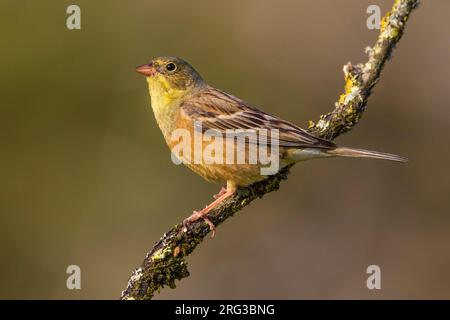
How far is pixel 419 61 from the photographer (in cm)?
1166

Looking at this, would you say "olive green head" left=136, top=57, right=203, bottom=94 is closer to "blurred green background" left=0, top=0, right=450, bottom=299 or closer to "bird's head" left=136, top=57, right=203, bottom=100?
"bird's head" left=136, top=57, right=203, bottom=100

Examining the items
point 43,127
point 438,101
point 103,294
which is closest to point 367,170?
point 438,101

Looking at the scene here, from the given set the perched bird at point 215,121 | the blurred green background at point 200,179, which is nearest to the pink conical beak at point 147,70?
the perched bird at point 215,121

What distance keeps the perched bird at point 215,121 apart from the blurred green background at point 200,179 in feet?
12.1

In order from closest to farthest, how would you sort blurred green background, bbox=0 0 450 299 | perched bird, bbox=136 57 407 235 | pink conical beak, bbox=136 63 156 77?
perched bird, bbox=136 57 407 235
pink conical beak, bbox=136 63 156 77
blurred green background, bbox=0 0 450 299

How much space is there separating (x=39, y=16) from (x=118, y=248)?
3.89m

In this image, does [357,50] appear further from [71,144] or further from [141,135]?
[71,144]

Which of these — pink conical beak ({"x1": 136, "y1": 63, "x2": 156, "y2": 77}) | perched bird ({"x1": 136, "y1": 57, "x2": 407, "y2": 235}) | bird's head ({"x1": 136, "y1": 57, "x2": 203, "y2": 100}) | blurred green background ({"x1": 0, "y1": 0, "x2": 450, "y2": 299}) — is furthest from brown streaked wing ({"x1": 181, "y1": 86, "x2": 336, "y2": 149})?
blurred green background ({"x1": 0, "y1": 0, "x2": 450, "y2": 299})

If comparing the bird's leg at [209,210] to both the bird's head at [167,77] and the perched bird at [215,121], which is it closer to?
the perched bird at [215,121]

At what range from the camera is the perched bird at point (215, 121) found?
23.1ft

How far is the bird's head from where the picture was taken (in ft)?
26.5

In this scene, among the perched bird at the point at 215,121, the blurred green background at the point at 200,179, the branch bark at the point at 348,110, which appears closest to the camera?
the branch bark at the point at 348,110

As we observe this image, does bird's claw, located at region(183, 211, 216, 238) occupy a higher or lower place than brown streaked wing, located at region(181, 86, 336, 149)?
lower

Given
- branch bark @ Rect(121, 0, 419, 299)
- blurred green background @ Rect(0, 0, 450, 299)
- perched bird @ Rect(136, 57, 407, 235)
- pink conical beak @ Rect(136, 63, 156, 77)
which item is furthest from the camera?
blurred green background @ Rect(0, 0, 450, 299)
